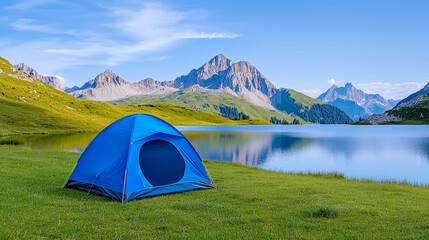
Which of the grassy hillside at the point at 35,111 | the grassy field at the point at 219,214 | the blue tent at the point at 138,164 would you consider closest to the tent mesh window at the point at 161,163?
the blue tent at the point at 138,164

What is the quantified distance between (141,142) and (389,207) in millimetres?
11443

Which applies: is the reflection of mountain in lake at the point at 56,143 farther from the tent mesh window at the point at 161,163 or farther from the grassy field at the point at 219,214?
the grassy field at the point at 219,214

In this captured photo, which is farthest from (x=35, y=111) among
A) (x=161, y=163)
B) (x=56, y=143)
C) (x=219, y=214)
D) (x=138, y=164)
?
(x=219, y=214)

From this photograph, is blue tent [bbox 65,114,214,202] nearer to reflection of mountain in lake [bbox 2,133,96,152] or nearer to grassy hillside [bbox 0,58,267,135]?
reflection of mountain in lake [bbox 2,133,96,152]

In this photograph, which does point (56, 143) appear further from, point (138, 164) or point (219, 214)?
point (219, 214)

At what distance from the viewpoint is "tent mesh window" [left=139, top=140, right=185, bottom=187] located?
17.6 meters

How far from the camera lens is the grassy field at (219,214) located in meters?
11.0

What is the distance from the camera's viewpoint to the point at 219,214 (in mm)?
13344

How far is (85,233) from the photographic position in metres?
11.1

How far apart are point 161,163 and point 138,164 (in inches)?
49.6

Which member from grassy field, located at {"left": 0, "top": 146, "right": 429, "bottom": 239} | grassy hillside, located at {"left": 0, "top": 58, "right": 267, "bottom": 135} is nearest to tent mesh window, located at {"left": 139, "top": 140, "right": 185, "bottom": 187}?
grassy field, located at {"left": 0, "top": 146, "right": 429, "bottom": 239}

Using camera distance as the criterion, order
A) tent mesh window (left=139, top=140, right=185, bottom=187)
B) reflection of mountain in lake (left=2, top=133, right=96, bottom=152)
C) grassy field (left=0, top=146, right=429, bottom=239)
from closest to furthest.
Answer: grassy field (left=0, top=146, right=429, bottom=239) < tent mesh window (left=139, top=140, right=185, bottom=187) < reflection of mountain in lake (left=2, top=133, right=96, bottom=152)

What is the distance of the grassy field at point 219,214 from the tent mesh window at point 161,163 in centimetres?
117

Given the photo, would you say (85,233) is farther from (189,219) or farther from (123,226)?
(189,219)
